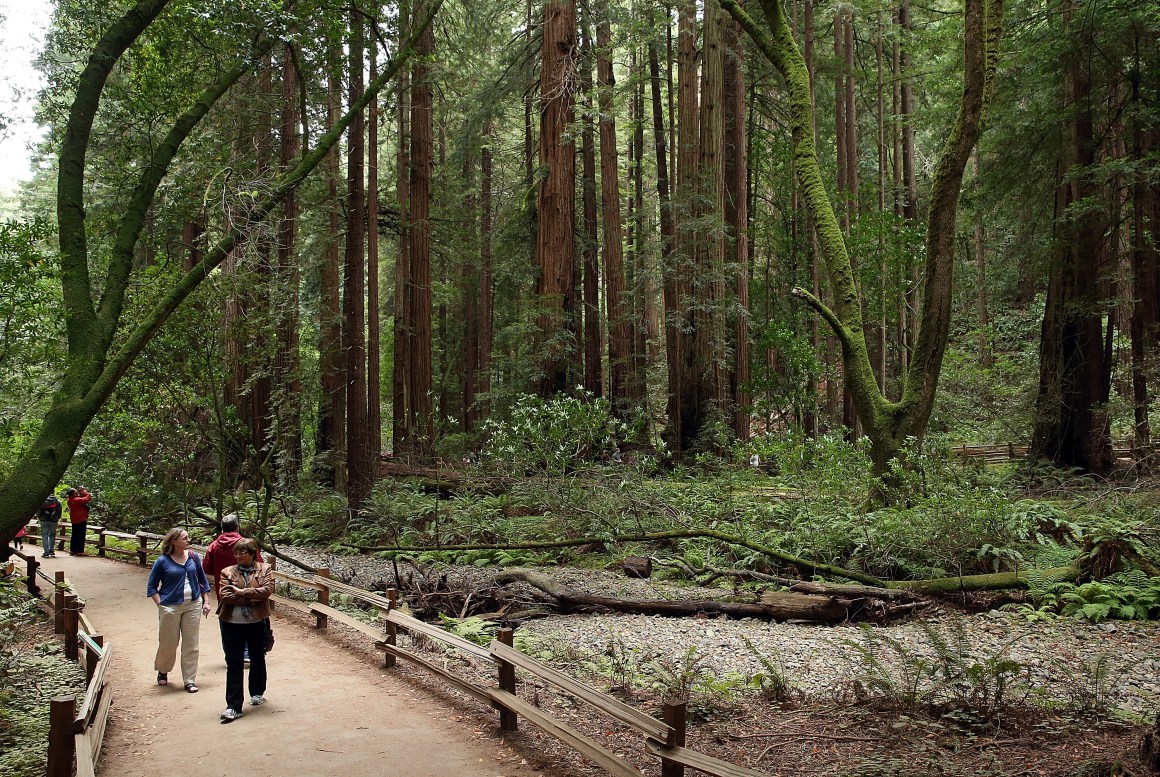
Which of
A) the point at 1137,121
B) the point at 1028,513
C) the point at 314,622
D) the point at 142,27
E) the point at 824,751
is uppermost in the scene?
the point at 1137,121

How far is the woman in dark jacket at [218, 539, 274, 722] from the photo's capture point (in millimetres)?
6547

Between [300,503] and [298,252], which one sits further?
[298,252]

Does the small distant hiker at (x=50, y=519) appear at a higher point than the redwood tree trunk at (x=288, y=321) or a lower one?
lower

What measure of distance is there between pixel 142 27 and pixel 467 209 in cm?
1821

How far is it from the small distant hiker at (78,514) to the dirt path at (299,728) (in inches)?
418

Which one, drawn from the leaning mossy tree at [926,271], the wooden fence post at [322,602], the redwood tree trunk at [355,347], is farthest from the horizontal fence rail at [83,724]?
the leaning mossy tree at [926,271]

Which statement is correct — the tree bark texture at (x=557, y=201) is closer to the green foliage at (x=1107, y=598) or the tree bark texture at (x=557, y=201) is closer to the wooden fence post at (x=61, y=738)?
the green foliage at (x=1107, y=598)

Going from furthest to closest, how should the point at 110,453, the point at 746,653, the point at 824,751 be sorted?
the point at 110,453 → the point at 746,653 → the point at 824,751

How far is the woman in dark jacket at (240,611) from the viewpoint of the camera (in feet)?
21.5

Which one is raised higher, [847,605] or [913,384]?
[913,384]

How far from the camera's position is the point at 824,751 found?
510 cm

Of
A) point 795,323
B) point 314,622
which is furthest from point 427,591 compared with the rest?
point 795,323

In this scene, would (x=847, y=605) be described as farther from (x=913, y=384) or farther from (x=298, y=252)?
(x=298, y=252)

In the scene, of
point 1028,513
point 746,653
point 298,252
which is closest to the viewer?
point 746,653
